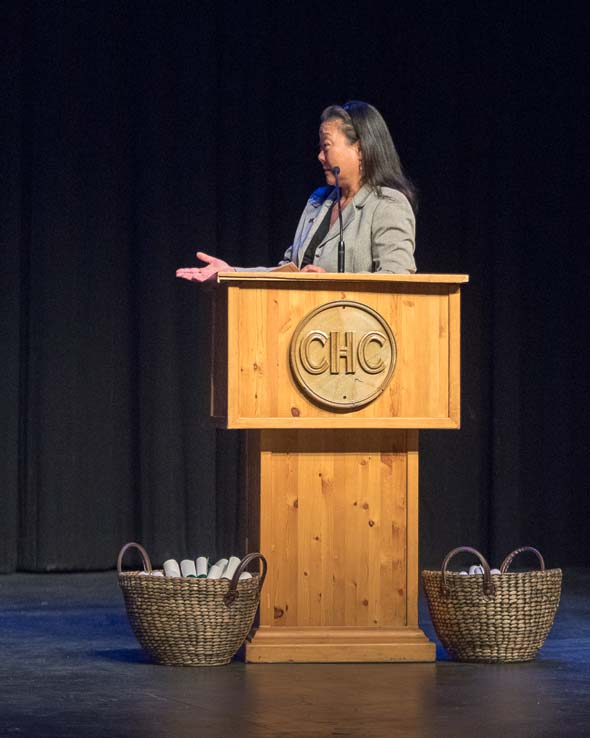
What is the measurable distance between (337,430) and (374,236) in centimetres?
51

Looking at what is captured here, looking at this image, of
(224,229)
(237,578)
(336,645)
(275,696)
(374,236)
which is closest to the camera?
(275,696)

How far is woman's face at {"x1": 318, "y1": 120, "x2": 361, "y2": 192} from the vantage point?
370 centimetres

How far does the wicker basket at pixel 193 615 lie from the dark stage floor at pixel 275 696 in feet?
0.19

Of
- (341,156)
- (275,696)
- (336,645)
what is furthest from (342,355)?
(275,696)

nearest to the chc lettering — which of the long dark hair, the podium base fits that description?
the long dark hair

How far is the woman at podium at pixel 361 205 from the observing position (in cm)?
361

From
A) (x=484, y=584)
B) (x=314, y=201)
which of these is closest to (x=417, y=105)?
(x=314, y=201)

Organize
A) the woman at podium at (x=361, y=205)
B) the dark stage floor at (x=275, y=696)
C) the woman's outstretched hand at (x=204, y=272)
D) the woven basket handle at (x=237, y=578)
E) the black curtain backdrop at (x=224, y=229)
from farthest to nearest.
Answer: the black curtain backdrop at (x=224, y=229)
the woman at podium at (x=361, y=205)
the woman's outstretched hand at (x=204, y=272)
the woven basket handle at (x=237, y=578)
the dark stage floor at (x=275, y=696)

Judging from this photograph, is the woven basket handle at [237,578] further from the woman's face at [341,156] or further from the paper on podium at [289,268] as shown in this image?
the woman's face at [341,156]

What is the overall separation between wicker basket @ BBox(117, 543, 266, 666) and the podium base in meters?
0.08

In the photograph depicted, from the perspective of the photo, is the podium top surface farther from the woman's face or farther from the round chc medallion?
the woman's face

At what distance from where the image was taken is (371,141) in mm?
3691

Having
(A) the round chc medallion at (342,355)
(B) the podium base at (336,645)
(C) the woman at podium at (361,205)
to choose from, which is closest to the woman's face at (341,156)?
(C) the woman at podium at (361,205)

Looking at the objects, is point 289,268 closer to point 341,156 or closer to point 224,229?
point 341,156
